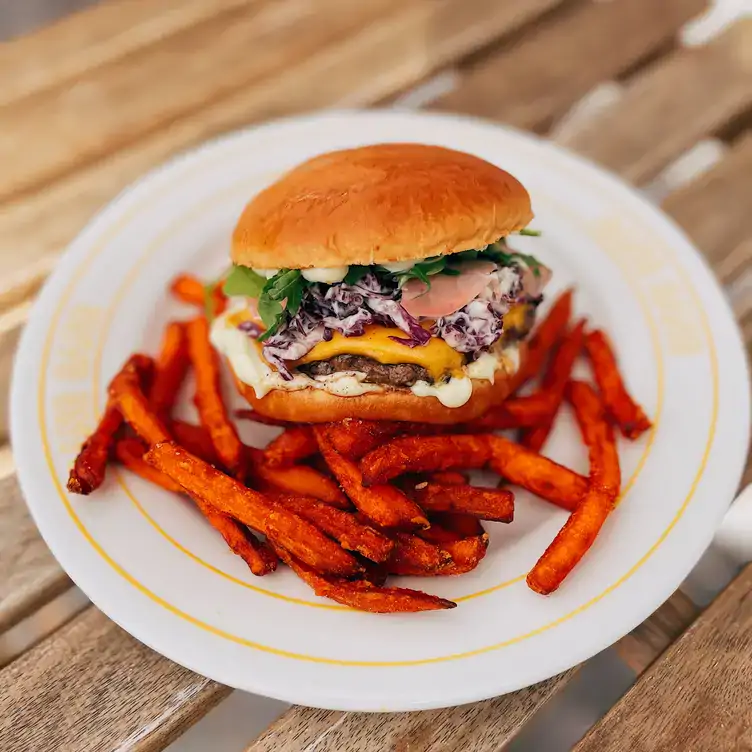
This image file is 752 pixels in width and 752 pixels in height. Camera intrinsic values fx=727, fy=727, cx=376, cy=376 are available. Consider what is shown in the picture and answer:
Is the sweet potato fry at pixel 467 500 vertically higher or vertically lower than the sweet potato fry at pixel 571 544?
higher

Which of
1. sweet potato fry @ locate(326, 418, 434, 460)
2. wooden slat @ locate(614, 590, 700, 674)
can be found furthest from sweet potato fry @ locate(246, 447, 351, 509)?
wooden slat @ locate(614, 590, 700, 674)

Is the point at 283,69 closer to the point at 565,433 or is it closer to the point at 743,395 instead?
the point at 565,433

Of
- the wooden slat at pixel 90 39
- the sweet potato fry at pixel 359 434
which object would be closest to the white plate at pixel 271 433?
the sweet potato fry at pixel 359 434

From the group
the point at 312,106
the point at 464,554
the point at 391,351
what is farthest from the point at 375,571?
the point at 312,106

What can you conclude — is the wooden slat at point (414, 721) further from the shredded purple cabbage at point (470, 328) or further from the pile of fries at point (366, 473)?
the shredded purple cabbage at point (470, 328)

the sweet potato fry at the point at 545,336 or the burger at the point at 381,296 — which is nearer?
the burger at the point at 381,296

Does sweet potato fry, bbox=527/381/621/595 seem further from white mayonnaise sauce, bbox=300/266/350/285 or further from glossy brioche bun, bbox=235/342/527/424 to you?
white mayonnaise sauce, bbox=300/266/350/285

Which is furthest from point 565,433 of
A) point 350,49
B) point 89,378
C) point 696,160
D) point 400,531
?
point 350,49
